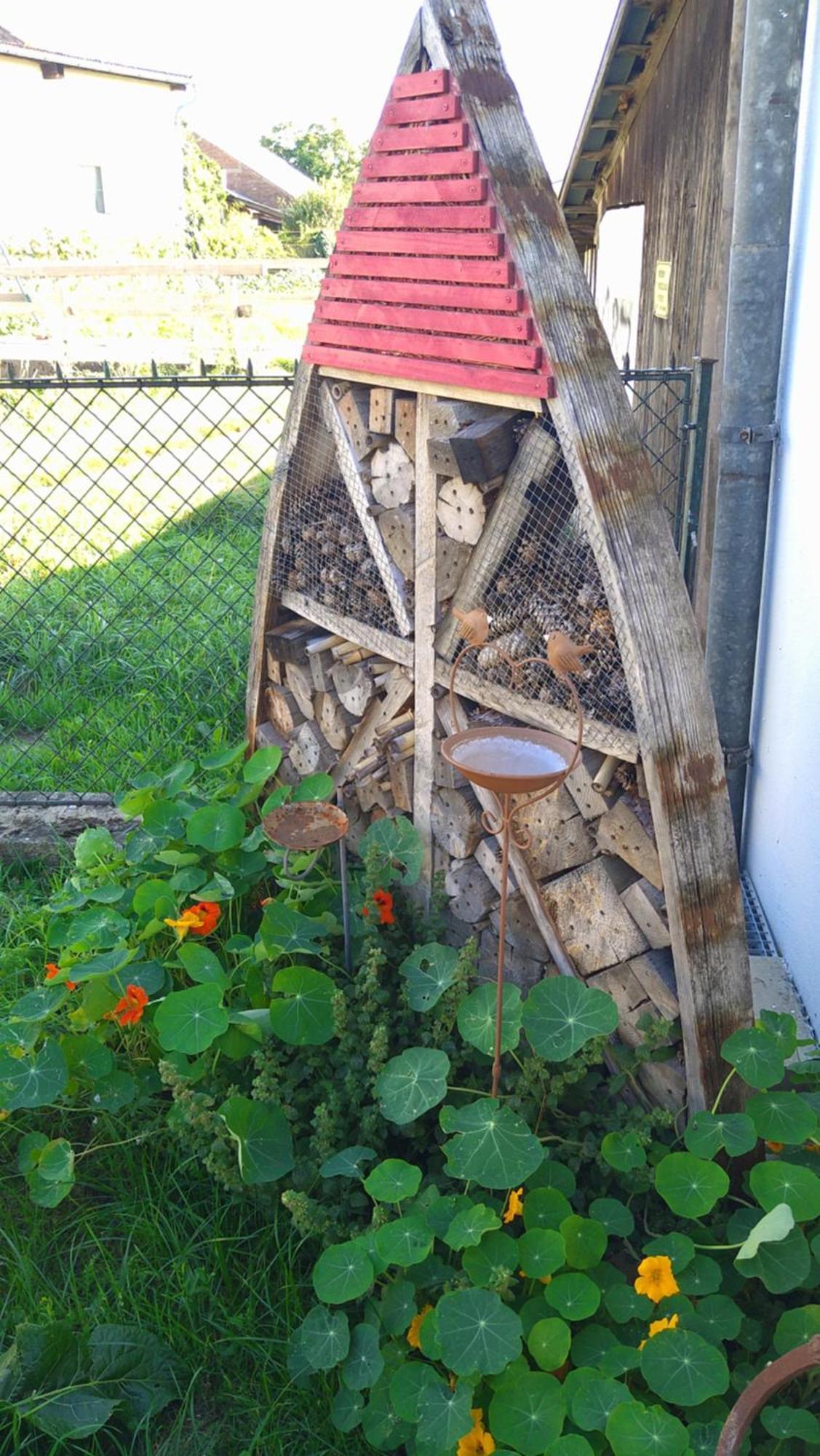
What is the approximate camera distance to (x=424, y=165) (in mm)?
2340

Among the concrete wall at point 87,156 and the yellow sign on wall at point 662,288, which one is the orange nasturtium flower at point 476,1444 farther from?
the concrete wall at point 87,156

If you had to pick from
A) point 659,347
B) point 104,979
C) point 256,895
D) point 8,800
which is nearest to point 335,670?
point 256,895

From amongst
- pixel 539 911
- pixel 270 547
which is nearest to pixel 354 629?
pixel 270 547

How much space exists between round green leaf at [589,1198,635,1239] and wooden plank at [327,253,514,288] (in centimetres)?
172

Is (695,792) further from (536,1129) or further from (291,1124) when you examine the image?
(291,1124)

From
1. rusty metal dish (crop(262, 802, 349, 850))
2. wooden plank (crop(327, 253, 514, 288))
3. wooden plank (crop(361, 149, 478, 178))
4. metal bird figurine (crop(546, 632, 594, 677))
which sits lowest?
rusty metal dish (crop(262, 802, 349, 850))

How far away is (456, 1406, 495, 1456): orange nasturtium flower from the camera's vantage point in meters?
1.82

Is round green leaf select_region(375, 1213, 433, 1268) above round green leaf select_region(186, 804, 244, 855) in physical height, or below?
below

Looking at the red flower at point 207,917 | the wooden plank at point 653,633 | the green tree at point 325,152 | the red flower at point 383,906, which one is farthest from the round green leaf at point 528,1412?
the green tree at point 325,152

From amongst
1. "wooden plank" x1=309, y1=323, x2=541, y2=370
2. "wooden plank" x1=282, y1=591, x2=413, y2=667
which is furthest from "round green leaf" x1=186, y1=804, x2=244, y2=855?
"wooden plank" x1=309, y1=323, x2=541, y2=370

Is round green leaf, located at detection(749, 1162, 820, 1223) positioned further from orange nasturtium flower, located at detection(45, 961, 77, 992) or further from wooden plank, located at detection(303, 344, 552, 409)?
orange nasturtium flower, located at detection(45, 961, 77, 992)

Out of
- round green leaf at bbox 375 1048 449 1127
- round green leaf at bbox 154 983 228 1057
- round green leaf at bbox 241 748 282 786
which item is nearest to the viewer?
round green leaf at bbox 375 1048 449 1127

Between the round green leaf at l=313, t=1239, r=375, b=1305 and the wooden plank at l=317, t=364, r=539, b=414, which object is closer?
the round green leaf at l=313, t=1239, r=375, b=1305

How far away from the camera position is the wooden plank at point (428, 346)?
6.92ft
